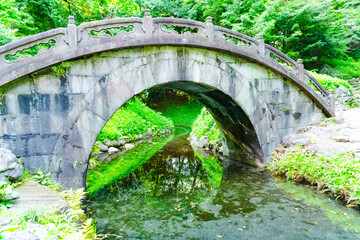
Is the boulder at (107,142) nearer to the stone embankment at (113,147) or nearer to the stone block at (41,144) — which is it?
the stone embankment at (113,147)

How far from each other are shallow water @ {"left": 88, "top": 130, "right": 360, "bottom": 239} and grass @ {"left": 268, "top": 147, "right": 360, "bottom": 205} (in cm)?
31

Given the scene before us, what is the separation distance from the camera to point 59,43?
241 inches

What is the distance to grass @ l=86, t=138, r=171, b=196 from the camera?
8.77 metres

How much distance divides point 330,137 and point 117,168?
739 cm

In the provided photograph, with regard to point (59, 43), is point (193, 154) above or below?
below

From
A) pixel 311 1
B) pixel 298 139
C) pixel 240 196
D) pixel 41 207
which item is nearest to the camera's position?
pixel 41 207

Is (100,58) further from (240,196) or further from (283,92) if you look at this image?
(283,92)

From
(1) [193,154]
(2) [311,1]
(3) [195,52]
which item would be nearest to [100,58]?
(3) [195,52]

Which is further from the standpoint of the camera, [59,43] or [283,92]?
[283,92]

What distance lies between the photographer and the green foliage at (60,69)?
614 centimetres

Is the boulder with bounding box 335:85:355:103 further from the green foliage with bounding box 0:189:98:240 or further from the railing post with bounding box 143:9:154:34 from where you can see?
the green foliage with bounding box 0:189:98:240

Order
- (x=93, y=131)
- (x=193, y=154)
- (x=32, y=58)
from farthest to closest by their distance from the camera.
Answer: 1. (x=193, y=154)
2. (x=93, y=131)
3. (x=32, y=58)

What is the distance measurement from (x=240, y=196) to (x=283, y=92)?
14.1 ft

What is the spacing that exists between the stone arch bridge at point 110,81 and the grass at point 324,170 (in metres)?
1.03
